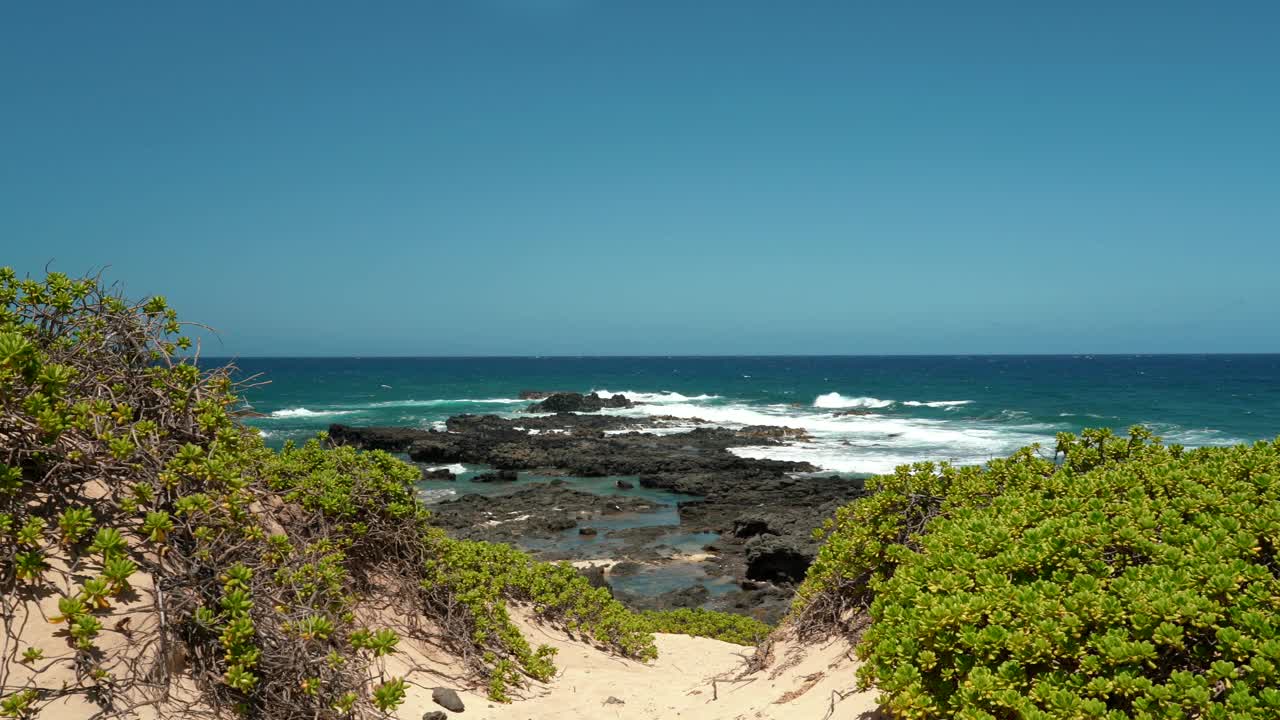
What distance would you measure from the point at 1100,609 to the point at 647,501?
22024 millimetres

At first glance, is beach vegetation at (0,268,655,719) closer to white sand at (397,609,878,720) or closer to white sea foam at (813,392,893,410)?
white sand at (397,609,878,720)

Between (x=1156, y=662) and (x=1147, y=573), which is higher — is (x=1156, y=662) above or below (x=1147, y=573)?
below

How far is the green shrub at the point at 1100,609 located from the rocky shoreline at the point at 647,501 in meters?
8.41

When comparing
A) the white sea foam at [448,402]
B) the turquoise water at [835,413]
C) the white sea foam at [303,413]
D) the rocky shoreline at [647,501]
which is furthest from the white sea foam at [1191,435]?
the white sea foam at [303,413]

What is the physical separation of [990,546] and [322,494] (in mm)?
4859

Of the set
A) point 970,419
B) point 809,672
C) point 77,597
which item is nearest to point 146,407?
point 77,597

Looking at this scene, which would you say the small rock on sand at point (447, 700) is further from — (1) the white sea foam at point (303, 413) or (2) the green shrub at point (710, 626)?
(1) the white sea foam at point (303, 413)

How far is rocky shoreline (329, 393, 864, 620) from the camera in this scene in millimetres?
16094

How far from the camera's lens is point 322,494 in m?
6.16

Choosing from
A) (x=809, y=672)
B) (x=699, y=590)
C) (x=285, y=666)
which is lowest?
(x=699, y=590)

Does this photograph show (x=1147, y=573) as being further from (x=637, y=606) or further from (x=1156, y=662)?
(x=637, y=606)

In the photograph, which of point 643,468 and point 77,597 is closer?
point 77,597

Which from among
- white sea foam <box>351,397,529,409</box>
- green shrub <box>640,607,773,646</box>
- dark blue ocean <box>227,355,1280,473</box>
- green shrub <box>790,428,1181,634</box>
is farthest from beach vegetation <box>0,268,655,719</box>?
white sea foam <box>351,397,529,409</box>

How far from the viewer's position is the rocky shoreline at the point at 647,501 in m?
16.1
